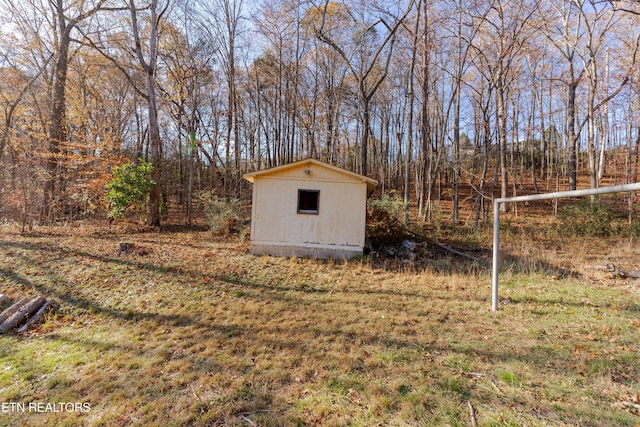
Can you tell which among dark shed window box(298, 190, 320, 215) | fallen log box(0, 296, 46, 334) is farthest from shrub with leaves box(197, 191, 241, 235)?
fallen log box(0, 296, 46, 334)

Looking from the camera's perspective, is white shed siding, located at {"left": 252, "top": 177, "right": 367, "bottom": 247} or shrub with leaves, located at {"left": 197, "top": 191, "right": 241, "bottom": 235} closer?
white shed siding, located at {"left": 252, "top": 177, "right": 367, "bottom": 247}

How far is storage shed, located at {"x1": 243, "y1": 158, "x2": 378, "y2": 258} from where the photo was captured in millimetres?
7637

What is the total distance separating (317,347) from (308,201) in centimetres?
569

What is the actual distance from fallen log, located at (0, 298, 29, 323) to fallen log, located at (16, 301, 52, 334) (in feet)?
1.05

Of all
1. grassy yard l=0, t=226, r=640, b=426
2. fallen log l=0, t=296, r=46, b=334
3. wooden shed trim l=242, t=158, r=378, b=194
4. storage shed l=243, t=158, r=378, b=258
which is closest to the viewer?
grassy yard l=0, t=226, r=640, b=426

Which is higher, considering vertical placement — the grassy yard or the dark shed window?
the dark shed window

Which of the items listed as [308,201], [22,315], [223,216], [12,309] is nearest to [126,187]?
[223,216]

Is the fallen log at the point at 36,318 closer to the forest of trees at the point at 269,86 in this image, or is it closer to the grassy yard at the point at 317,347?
the grassy yard at the point at 317,347

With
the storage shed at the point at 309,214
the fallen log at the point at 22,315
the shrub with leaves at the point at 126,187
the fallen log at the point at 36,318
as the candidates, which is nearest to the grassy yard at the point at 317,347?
the fallen log at the point at 36,318

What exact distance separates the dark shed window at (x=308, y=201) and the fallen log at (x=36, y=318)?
5.35 meters

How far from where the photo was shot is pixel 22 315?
417 centimetres

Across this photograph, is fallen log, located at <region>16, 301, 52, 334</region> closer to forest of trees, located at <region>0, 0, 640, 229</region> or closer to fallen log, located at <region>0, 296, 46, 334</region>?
fallen log, located at <region>0, 296, 46, 334</region>

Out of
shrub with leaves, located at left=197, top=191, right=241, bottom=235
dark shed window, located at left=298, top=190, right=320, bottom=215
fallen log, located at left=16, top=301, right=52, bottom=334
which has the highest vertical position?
dark shed window, located at left=298, top=190, right=320, bottom=215

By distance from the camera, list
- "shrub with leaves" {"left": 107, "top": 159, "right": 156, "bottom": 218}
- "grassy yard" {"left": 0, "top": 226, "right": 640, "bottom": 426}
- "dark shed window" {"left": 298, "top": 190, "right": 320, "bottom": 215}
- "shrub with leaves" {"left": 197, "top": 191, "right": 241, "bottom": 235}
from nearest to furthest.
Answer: "grassy yard" {"left": 0, "top": 226, "right": 640, "bottom": 426}
"dark shed window" {"left": 298, "top": 190, "right": 320, "bottom": 215}
"shrub with leaves" {"left": 107, "top": 159, "right": 156, "bottom": 218}
"shrub with leaves" {"left": 197, "top": 191, "right": 241, "bottom": 235}
